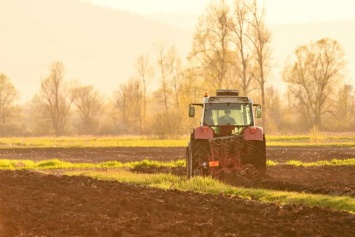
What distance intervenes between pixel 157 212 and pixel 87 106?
108472 millimetres

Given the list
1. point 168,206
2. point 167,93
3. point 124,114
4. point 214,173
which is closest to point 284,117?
point 167,93

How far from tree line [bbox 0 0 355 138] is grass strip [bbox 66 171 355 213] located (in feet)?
151

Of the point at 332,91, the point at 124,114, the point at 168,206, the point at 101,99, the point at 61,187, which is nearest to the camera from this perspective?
the point at 168,206

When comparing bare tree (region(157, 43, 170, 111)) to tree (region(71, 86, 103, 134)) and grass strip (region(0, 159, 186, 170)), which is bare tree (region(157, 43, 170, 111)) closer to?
tree (region(71, 86, 103, 134))

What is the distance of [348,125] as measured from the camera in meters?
98.6

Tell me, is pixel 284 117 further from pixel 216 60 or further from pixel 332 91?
pixel 216 60

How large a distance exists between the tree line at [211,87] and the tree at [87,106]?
16cm

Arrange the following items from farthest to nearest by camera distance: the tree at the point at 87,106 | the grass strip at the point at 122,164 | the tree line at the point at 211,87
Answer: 1. the tree at the point at 87,106
2. the tree line at the point at 211,87
3. the grass strip at the point at 122,164

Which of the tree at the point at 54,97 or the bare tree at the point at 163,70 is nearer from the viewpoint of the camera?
the bare tree at the point at 163,70

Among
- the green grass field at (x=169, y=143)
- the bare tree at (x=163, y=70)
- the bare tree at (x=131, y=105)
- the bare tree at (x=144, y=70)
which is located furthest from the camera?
the bare tree at (x=131, y=105)

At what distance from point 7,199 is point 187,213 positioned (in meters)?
6.24

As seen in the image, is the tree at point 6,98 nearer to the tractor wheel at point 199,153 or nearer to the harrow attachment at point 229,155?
the tractor wheel at point 199,153

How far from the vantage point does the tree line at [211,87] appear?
74.6 m

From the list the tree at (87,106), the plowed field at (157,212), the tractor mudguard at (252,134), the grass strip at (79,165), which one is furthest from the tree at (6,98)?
the tractor mudguard at (252,134)
